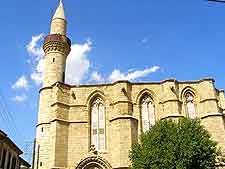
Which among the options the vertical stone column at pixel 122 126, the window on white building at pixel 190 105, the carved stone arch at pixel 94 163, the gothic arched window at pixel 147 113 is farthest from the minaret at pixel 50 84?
the window on white building at pixel 190 105

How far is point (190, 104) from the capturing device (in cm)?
2572

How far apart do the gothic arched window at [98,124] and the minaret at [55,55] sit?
460cm

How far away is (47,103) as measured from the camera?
26062 millimetres

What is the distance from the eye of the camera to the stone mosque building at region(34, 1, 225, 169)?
22953 millimetres

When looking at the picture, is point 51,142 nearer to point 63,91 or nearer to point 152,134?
point 63,91

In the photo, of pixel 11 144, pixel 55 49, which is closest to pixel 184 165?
pixel 11 144

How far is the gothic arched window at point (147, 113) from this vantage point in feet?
81.7

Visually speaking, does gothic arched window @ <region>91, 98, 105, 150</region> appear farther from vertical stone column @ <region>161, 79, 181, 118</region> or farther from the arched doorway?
vertical stone column @ <region>161, 79, 181, 118</region>

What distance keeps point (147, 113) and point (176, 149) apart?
7.59 meters

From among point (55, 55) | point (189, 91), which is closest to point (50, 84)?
point (55, 55)

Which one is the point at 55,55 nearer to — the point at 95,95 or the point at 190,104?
the point at 95,95

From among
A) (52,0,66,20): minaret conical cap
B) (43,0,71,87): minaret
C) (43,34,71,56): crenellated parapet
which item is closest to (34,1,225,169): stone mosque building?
(43,0,71,87): minaret

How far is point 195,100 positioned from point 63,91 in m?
10.7

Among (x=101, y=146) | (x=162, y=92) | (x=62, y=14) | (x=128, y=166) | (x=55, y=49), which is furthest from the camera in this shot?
(x=62, y=14)
